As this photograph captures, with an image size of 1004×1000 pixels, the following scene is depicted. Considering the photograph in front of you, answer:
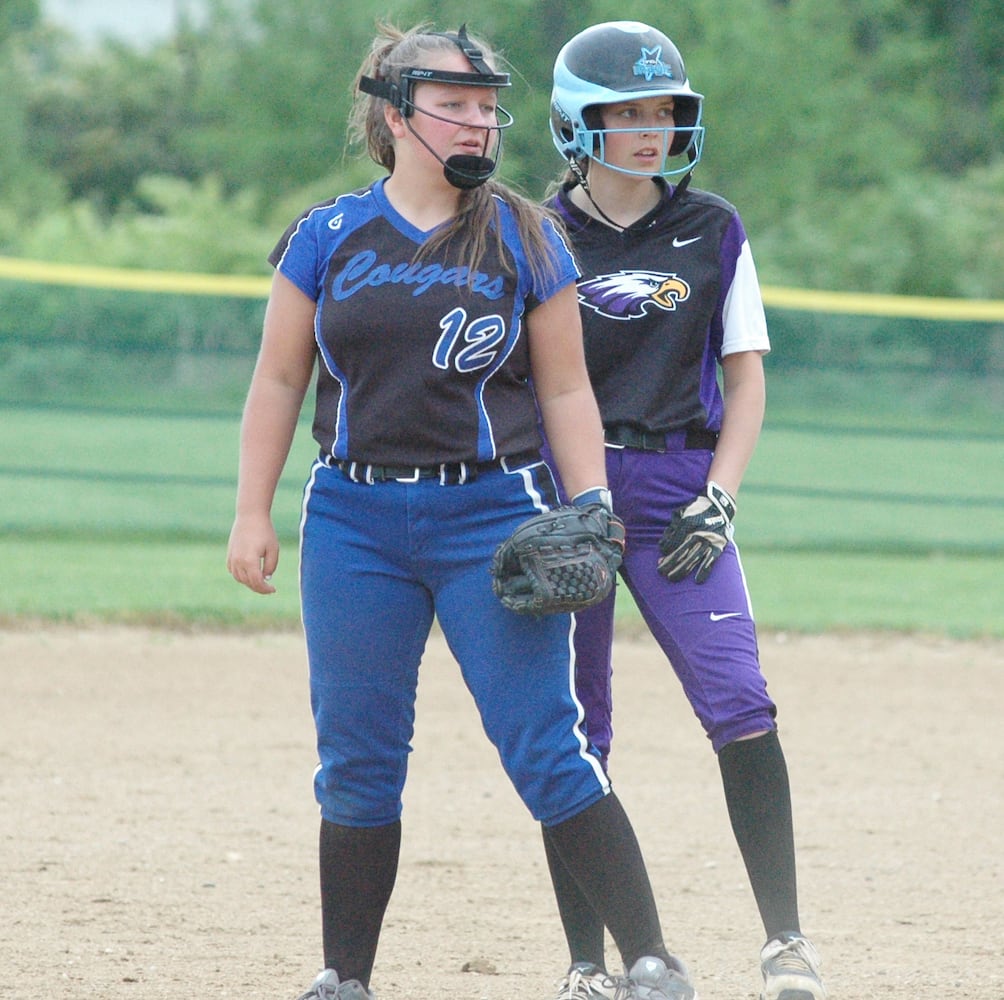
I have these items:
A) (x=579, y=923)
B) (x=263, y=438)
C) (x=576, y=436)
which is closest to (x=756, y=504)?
(x=579, y=923)

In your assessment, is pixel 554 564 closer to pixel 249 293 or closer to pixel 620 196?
pixel 620 196

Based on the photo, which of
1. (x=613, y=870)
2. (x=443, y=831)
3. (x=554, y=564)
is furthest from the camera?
(x=443, y=831)

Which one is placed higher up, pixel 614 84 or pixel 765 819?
pixel 614 84

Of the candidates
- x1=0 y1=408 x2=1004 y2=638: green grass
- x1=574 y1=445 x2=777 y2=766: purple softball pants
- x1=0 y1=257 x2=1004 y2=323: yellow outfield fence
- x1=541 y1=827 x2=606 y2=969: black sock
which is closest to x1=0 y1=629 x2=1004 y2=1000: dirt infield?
x1=541 y1=827 x2=606 y2=969: black sock

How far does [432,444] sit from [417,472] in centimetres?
6

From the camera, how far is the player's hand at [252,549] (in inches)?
122

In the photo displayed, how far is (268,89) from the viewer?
28.2m

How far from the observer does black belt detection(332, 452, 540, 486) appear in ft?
9.71

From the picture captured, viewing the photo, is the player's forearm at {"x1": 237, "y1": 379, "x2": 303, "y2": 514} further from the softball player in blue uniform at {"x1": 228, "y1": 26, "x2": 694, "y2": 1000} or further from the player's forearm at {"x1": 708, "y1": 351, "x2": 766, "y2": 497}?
the player's forearm at {"x1": 708, "y1": 351, "x2": 766, "y2": 497}

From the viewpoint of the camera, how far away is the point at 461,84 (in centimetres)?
298

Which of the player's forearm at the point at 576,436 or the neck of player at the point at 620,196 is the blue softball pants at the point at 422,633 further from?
the neck of player at the point at 620,196

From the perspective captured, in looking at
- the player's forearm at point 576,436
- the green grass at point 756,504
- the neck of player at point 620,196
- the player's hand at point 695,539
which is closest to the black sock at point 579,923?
the player's hand at point 695,539

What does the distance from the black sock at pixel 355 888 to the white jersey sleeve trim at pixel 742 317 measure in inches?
46.5

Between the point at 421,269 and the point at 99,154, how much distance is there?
97.0 ft
